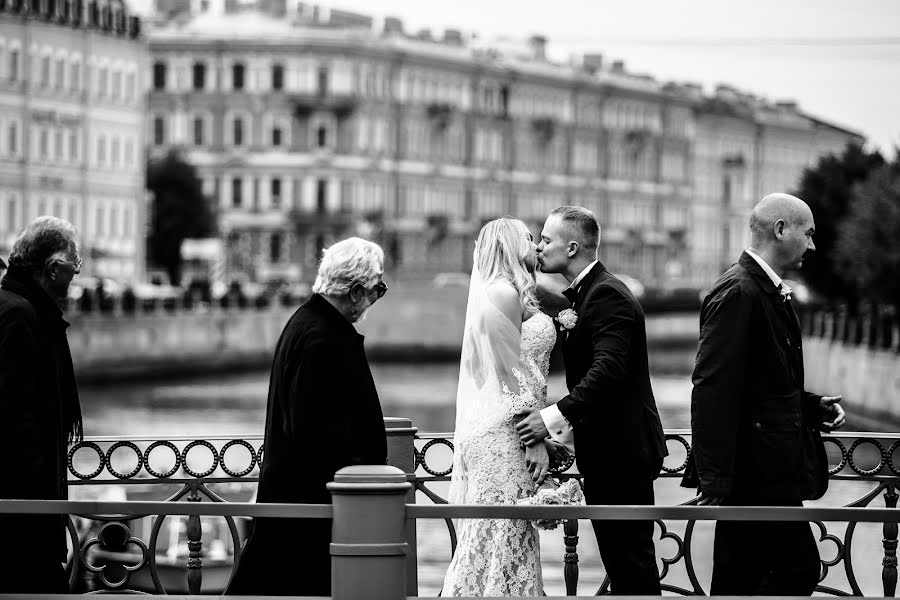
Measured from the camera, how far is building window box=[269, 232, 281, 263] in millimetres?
88750

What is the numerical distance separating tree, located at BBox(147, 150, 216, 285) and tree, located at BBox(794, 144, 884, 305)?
28.3 metres

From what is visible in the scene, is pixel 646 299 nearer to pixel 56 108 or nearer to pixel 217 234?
pixel 217 234

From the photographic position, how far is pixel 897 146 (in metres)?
48.3

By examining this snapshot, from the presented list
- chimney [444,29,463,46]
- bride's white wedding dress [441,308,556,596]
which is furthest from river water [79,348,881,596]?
chimney [444,29,463,46]

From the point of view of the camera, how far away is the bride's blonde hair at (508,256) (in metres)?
7.18

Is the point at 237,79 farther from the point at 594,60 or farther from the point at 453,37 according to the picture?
the point at 594,60

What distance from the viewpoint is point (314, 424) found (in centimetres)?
657

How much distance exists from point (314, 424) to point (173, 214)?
250 feet

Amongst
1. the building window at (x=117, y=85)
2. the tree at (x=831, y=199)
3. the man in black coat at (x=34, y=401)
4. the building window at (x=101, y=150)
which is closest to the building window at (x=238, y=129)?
the building window at (x=117, y=85)

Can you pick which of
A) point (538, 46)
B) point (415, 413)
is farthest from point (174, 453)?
point (538, 46)

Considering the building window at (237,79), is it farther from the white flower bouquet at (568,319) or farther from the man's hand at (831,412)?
the man's hand at (831,412)

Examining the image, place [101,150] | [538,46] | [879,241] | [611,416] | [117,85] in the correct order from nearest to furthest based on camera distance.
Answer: [611,416]
[879,241]
[101,150]
[117,85]
[538,46]

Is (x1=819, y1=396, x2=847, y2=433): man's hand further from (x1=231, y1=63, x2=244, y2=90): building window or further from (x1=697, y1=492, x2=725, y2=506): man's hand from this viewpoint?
(x1=231, y1=63, x2=244, y2=90): building window

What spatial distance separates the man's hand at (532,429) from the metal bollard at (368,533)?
876 millimetres
